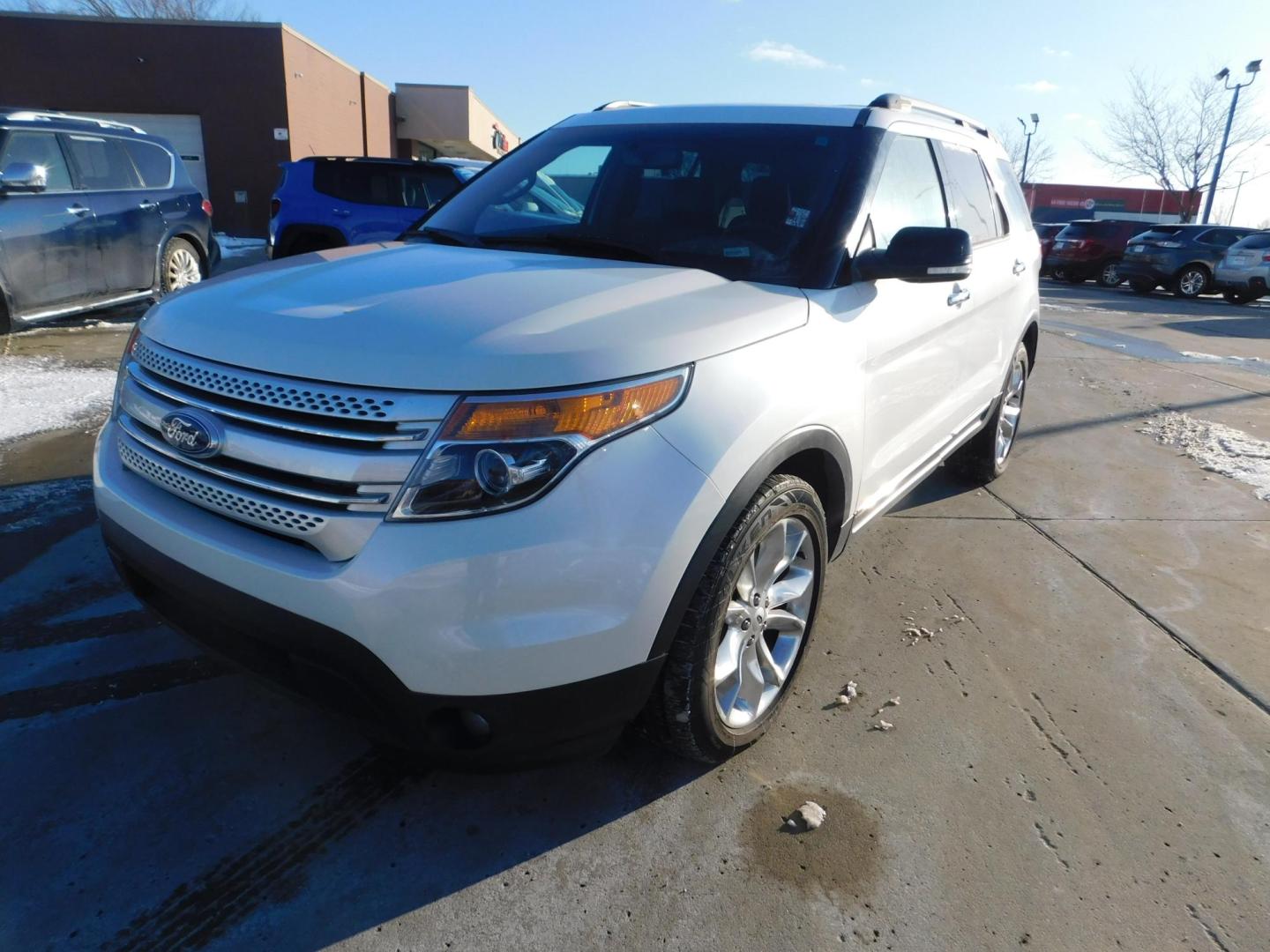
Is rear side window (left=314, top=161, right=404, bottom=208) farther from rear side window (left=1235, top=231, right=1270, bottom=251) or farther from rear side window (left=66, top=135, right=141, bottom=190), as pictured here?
rear side window (left=1235, top=231, right=1270, bottom=251)

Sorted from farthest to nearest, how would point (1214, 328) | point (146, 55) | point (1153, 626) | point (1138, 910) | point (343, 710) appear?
1. point (146, 55)
2. point (1214, 328)
3. point (1153, 626)
4. point (1138, 910)
5. point (343, 710)

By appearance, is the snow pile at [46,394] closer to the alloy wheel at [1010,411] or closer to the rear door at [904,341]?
the rear door at [904,341]

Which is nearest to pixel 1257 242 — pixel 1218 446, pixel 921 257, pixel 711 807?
pixel 1218 446

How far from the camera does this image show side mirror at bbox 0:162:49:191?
21.7ft

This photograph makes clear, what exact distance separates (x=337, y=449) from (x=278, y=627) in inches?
16.5

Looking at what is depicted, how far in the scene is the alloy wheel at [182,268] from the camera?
877cm

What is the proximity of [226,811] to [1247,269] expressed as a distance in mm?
21559

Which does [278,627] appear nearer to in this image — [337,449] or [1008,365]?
[337,449]

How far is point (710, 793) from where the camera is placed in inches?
96.7

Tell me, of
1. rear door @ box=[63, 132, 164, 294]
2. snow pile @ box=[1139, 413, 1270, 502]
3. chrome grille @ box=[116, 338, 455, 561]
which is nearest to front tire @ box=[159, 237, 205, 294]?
rear door @ box=[63, 132, 164, 294]

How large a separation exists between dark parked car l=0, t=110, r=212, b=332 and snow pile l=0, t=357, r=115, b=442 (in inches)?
26.4

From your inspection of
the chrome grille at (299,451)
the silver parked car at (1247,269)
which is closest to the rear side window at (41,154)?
the chrome grille at (299,451)

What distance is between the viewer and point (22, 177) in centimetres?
668

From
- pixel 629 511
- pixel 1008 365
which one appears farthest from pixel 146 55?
pixel 629 511
